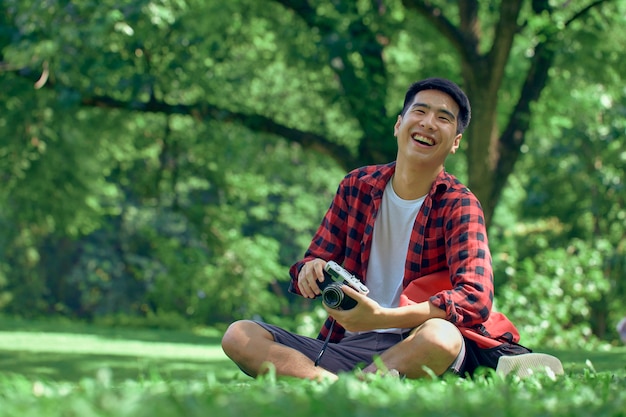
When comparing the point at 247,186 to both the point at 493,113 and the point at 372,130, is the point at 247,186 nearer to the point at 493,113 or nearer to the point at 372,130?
the point at 372,130

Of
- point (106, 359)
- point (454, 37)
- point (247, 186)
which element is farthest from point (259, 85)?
point (106, 359)

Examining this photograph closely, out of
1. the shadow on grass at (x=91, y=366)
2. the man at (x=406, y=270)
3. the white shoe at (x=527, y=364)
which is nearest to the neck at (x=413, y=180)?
the man at (x=406, y=270)

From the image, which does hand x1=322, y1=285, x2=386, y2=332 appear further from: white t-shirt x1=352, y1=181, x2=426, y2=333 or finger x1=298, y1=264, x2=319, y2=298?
white t-shirt x1=352, y1=181, x2=426, y2=333

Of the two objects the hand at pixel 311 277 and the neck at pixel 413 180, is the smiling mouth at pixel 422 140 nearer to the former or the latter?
the neck at pixel 413 180

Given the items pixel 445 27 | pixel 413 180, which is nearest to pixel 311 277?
pixel 413 180

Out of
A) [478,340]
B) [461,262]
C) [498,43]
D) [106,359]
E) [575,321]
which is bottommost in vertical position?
[106,359]

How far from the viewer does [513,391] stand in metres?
2.87

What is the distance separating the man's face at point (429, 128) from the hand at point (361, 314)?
31.6 inches

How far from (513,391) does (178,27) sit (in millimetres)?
9309

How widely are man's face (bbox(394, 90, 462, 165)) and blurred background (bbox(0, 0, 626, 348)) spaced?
514 centimetres

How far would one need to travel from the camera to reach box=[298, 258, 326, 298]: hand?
4090 mm

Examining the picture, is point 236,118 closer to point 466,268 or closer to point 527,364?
point 466,268

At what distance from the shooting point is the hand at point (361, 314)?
3834 mm

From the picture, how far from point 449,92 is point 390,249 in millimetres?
754
